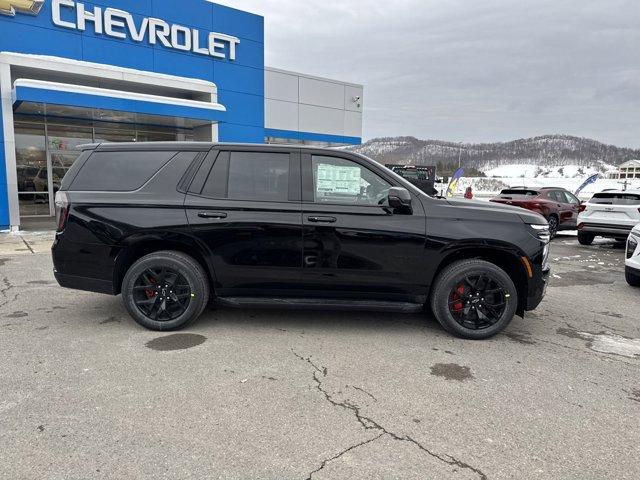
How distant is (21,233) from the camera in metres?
12.4

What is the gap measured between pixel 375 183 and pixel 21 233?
11437 millimetres

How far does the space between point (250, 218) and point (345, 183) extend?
0.99 m

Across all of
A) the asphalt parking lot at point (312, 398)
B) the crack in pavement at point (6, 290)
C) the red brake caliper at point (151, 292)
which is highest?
the red brake caliper at point (151, 292)

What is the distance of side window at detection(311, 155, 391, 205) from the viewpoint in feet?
15.1

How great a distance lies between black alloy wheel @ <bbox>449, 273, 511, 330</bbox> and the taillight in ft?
12.7

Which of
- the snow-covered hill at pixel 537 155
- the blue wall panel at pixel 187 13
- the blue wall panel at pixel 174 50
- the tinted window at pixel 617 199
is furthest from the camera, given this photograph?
the snow-covered hill at pixel 537 155

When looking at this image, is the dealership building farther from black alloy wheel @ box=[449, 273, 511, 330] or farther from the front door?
black alloy wheel @ box=[449, 273, 511, 330]

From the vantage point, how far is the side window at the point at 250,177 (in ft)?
15.2

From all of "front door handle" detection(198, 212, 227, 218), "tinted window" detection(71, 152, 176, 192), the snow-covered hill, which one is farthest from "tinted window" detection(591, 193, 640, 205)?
the snow-covered hill

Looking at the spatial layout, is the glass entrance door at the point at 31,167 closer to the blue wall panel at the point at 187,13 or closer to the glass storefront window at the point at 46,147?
the glass storefront window at the point at 46,147

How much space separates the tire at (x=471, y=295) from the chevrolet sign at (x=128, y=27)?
44.1 ft

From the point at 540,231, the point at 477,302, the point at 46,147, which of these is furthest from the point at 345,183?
the point at 46,147

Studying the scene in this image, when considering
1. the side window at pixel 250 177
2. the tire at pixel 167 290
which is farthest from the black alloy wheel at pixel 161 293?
the side window at pixel 250 177

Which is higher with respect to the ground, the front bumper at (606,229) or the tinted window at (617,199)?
the tinted window at (617,199)
